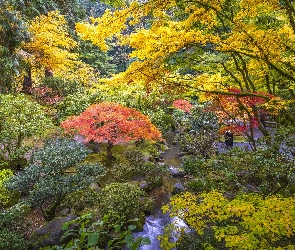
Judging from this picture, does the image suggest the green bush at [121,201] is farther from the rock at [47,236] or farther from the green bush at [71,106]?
the green bush at [71,106]

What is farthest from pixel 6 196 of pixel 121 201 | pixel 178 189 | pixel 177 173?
pixel 177 173

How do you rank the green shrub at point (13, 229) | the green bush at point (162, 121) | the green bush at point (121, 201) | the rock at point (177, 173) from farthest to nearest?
the green bush at point (162, 121) < the rock at point (177, 173) < the green bush at point (121, 201) < the green shrub at point (13, 229)

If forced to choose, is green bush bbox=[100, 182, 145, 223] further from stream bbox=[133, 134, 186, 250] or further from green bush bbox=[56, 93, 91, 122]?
green bush bbox=[56, 93, 91, 122]

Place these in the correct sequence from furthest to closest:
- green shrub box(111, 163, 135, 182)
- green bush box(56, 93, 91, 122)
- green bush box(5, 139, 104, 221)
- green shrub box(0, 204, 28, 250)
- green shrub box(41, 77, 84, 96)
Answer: green shrub box(41, 77, 84, 96), green bush box(56, 93, 91, 122), green shrub box(111, 163, 135, 182), green bush box(5, 139, 104, 221), green shrub box(0, 204, 28, 250)

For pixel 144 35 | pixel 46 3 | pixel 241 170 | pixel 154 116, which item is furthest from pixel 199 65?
pixel 46 3

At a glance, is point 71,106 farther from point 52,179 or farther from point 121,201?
point 121,201

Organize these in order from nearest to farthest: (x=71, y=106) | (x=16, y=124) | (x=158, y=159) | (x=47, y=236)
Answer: (x=47, y=236) → (x=16, y=124) → (x=158, y=159) → (x=71, y=106)

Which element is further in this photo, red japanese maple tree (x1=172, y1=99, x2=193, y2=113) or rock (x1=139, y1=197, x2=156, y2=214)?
red japanese maple tree (x1=172, y1=99, x2=193, y2=113)

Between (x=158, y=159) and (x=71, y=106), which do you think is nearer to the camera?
(x=158, y=159)

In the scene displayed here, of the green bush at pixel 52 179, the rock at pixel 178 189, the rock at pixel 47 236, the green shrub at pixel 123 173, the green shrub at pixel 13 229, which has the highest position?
the green bush at pixel 52 179

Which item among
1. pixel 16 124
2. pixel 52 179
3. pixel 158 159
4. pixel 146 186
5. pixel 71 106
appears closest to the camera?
pixel 52 179

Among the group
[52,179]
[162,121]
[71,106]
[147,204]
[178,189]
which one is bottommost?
[178,189]

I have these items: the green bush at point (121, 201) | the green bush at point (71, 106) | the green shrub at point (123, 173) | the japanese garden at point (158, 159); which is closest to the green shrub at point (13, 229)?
the japanese garden at point (158, 159)

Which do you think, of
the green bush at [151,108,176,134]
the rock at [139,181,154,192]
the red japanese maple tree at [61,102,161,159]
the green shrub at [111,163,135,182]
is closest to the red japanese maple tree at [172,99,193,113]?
the green bush at [151,108,176,134]
